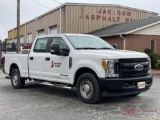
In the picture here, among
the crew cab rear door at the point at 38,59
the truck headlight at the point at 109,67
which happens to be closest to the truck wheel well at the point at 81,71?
the truck headlight at the point at 109,67

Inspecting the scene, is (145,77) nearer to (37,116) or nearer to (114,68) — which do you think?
(114,68)

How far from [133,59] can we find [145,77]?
66cm

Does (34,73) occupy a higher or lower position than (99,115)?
higher

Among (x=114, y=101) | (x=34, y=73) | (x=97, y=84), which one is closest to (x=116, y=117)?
(x=97, y=84)

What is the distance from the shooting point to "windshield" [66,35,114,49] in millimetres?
8259

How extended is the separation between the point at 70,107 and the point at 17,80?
3.85 meters

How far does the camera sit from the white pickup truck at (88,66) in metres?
7.09

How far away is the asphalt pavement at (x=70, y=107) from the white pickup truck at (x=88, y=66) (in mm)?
373

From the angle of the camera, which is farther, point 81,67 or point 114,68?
point 81,67

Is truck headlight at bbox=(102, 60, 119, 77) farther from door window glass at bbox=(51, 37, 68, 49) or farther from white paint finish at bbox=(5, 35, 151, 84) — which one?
door window glass at bbox=(51, 37, 68, 49)

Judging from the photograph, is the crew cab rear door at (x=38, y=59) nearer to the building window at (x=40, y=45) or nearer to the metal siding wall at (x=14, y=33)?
the building window at (x=40, y=45)

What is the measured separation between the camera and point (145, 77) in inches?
300

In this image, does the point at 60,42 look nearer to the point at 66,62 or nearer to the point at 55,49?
the point at 55,49

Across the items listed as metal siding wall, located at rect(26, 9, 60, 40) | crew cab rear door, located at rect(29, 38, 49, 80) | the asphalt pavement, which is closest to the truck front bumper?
the asphalt pavement
